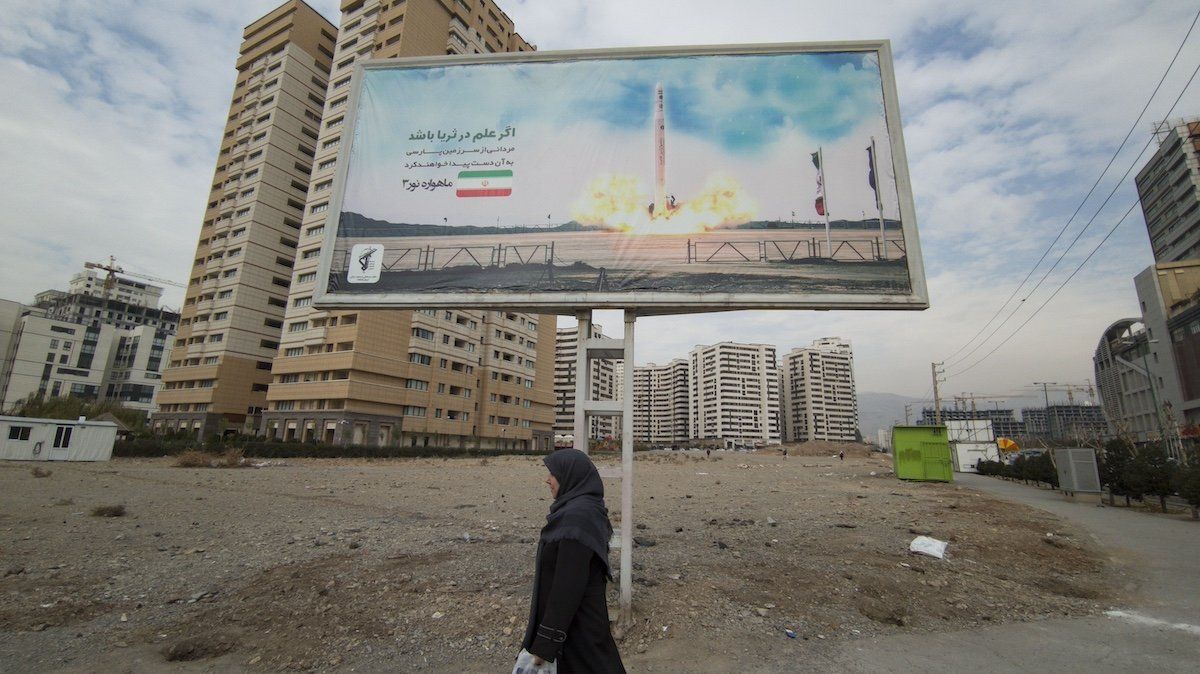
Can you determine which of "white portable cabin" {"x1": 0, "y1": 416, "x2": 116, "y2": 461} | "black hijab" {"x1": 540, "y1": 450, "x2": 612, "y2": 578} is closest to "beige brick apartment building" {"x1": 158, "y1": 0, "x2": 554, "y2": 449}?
"white portable cabin" {"x1": 0, "y1": 416, "x2": 116, "y2": 461}

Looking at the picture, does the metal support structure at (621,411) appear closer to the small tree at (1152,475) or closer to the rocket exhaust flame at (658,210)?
the rocket exhaust flame at (658,210)

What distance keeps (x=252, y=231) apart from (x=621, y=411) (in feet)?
202

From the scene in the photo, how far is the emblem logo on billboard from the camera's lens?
6016mm

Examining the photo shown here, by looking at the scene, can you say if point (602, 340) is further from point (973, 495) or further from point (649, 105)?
point (973, 495)

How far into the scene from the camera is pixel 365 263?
20.0ft

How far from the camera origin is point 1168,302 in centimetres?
4903

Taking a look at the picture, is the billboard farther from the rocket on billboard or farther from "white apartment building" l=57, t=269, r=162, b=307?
"white apartment building" l=57, t=269, r=162, b=307

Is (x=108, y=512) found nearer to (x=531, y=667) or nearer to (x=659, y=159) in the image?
(x=531, y=667)

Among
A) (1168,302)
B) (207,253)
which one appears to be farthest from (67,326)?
(1168,302)

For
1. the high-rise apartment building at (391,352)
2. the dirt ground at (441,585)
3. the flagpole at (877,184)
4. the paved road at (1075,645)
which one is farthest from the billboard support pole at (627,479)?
the high-rise apartment building at (391,352)

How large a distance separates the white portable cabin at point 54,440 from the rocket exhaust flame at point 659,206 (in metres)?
33.7

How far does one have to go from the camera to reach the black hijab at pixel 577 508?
2.50 m

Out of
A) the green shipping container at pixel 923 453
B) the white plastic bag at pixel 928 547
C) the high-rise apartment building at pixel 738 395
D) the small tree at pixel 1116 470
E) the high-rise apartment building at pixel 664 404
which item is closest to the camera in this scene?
the white plastic bag at pixel 928 547

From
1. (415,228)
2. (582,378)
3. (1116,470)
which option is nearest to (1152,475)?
(1116,470)
